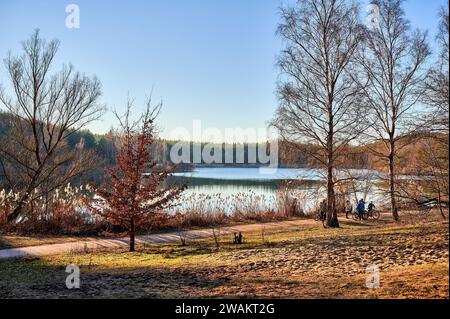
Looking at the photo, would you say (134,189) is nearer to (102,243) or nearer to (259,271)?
(102,243)

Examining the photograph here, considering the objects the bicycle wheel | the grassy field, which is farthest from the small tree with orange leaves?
A: the bicycle wheel

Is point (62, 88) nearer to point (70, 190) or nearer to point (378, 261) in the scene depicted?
point (70, 190)

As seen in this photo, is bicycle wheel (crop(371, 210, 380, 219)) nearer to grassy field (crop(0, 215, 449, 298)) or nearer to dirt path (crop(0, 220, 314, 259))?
dirt path (crop(0, 220, 314, 259))

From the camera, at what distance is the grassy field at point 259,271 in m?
6.41

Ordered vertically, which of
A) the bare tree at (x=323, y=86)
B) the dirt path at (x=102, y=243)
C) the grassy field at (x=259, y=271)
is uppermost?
the bare tree at (x=323, y=86)

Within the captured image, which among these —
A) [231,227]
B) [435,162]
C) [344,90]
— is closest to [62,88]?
[231,227]

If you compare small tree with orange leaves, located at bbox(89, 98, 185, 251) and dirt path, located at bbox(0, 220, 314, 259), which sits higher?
small tree with orange leaves, located at bbox(89, 98, 185, 251)

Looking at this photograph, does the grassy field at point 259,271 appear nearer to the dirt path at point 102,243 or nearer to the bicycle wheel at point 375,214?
the dirt path at point 102,243

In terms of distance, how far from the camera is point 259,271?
8383mm

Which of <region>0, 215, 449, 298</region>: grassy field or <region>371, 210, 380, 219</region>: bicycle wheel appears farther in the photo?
<region>371, 210, 380, 219</region>: bicycle wheel

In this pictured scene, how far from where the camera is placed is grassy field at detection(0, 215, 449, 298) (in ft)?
21.0

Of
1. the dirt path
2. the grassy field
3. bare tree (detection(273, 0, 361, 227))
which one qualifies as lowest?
the dirt path

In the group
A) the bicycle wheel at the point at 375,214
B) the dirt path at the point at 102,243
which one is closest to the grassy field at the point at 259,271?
the dirt path at the point at 102,243

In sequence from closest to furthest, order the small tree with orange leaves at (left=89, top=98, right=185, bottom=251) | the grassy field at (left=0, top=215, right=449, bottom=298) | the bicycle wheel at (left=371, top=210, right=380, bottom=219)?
the grassy field at (left=0, top=215, right=449, bottom=298) → the small tree with orange leaves at (left=89, top=98, right=185, bottom=251) → the bicycle wheel at (left=371, top=210, right=380, bottom=219)
